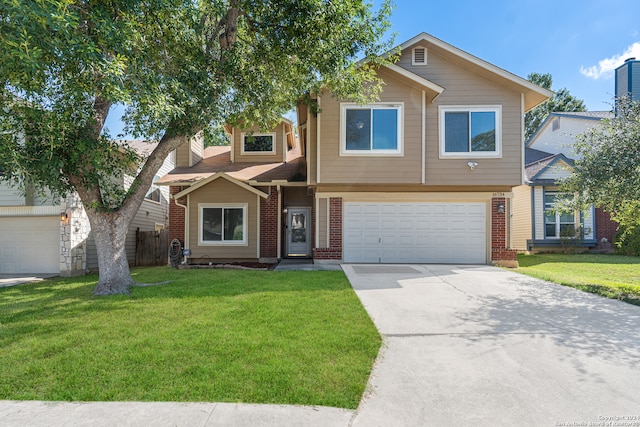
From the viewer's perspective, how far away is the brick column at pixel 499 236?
11.3 meters

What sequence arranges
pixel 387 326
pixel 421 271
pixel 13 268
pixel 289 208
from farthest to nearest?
1. pixel 289 208
2. pixel 13 268
3. pixel 421 271
4. pixel 387 326

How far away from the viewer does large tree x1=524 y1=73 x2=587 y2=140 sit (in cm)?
3284

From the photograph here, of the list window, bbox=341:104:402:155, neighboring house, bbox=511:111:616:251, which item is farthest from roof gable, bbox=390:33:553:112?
neighboring house, bbox=511:111:616:251

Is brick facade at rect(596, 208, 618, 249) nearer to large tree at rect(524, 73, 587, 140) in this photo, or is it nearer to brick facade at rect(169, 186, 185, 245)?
brick facade at rect(169, 186, 185, 245)

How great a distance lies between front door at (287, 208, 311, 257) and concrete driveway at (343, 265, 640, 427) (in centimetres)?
708

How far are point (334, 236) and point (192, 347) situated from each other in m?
7.60

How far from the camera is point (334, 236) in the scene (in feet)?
37.3

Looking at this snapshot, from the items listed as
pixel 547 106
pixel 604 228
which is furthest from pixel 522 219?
pixel 547 106

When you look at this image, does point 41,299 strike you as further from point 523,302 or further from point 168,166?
point 168,166

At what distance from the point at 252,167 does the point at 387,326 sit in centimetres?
1083

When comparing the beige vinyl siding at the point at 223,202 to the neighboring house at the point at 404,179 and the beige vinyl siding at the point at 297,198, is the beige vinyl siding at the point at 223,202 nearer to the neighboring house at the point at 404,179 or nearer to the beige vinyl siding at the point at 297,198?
the neighboring house at the point at 404,179

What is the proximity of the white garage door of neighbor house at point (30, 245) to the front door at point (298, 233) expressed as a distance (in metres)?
8.03

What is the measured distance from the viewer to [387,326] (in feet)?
16.3

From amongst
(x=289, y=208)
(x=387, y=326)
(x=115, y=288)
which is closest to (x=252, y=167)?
(x=289, y=208)
